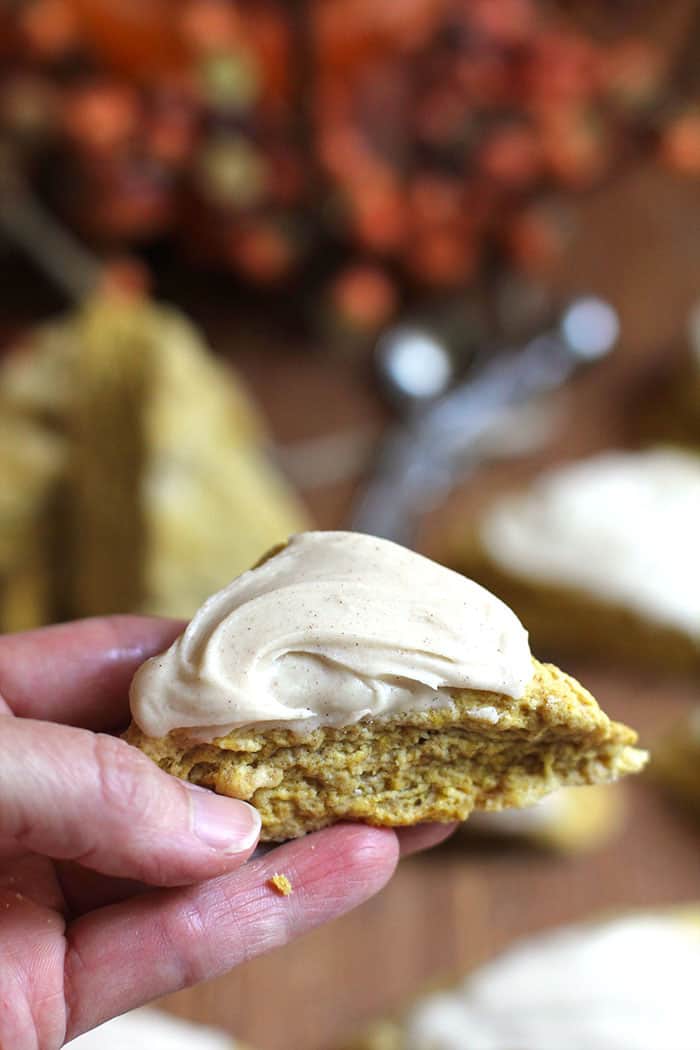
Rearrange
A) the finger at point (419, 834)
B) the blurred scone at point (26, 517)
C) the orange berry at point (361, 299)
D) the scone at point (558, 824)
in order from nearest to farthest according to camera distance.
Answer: the finger at point (419, 834) → the scone at point (558, 824) → the blurred scone at point (26, 517) → the orange berry at point (361, 299)

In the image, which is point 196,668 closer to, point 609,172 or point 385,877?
point 385,877

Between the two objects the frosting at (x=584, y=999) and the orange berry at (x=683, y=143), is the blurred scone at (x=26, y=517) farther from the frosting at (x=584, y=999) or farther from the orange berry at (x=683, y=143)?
the orange berry at (x=683, y=143)

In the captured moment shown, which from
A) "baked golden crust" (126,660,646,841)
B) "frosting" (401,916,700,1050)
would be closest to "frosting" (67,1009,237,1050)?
"frosting" (401,916,700,1050)

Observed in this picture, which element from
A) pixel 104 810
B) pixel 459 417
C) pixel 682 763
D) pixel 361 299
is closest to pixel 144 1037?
pixel 104 810

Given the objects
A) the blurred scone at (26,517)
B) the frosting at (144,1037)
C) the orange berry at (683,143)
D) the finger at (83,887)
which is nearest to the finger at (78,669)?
the finger at (83,887)

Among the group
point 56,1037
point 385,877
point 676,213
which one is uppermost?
point 676,213

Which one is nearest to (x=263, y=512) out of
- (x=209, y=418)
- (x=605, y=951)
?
(x=209, y=418)

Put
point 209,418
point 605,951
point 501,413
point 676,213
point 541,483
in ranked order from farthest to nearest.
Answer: point 676,213 < point 501,413 < point 541,483 < point 209,418 < point 605,951
